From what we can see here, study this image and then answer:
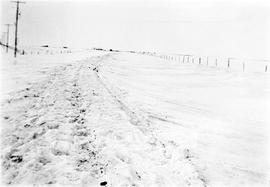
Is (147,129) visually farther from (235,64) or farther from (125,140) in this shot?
(235,64)

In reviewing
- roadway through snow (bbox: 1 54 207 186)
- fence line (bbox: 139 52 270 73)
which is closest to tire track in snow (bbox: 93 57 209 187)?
roadway through snow (bbox: 1 54 207 186)

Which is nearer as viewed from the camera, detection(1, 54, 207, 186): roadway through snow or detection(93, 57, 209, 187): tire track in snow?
detection(1, 54, 207, 186): roadway through snow

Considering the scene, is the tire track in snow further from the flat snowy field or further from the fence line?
the fence line

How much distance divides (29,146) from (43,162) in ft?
2.82

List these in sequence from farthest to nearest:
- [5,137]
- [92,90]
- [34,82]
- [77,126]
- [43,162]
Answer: [34,82]
[92,90]
[77,126]
[5,137]
[43,162]

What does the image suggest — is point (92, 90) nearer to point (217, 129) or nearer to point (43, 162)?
point (217, 129)

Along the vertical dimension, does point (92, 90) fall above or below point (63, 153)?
above

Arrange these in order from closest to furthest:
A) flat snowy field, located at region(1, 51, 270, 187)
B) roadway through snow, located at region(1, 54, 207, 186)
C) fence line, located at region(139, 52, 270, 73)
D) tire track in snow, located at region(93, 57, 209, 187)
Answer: roadway through snow, located at region(1, 54, 207, 186)
flat snowy field, located at region(1, 51, 270, 187)
tire track in snow, located at region(93, 57, 209, 187)
fence line, located at region(139, 52, 270, 73)

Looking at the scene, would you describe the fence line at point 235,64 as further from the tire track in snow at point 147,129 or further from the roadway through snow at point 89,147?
the roadway through snow at point 89,147

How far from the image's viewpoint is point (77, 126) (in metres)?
8.12

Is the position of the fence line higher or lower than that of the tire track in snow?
higher

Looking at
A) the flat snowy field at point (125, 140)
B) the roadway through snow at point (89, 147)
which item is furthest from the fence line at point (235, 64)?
the roadway through snow at point (89, 147)

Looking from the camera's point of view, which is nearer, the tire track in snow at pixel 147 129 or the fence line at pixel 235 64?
the tire track in snow at pixel 147 129

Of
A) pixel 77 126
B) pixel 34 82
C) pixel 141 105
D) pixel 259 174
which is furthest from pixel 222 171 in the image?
pixel 34 82
